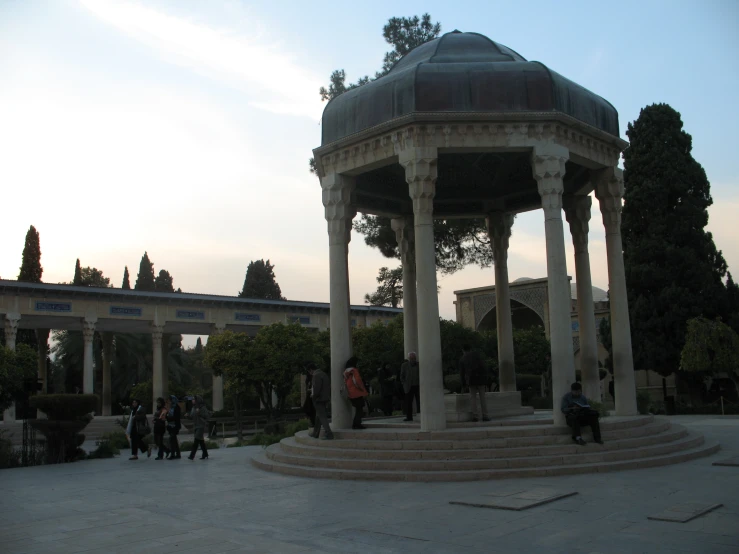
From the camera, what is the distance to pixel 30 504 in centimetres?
960

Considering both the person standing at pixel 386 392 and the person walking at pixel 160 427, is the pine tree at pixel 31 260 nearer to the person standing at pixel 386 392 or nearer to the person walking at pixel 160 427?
the person walking at pixel 160 427

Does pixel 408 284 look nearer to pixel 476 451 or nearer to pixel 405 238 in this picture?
pixel 405 238

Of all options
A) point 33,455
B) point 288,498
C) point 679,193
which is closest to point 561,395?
point 288,498

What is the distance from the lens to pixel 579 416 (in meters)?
11.3

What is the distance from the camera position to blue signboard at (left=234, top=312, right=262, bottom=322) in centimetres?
4382

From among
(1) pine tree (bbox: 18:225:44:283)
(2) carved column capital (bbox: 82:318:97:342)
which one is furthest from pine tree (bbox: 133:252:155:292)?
(2) carved column capital (bbox: 82:318:97:342)

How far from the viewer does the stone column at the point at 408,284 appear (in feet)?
56.5

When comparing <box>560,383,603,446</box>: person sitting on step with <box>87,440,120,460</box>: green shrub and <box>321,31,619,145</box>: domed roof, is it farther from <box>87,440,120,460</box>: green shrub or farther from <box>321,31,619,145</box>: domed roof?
<box>87,440,120,460</box>: green shrub

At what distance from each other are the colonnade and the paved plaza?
2458 millimetres

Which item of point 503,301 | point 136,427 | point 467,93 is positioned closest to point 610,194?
point 503,301

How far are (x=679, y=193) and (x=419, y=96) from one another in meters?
18.1

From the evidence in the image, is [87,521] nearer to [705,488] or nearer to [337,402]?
Answer: [337,402]

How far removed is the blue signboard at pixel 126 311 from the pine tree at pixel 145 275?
18.9 metres

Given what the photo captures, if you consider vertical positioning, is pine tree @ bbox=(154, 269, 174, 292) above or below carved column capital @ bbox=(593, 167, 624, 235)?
above
